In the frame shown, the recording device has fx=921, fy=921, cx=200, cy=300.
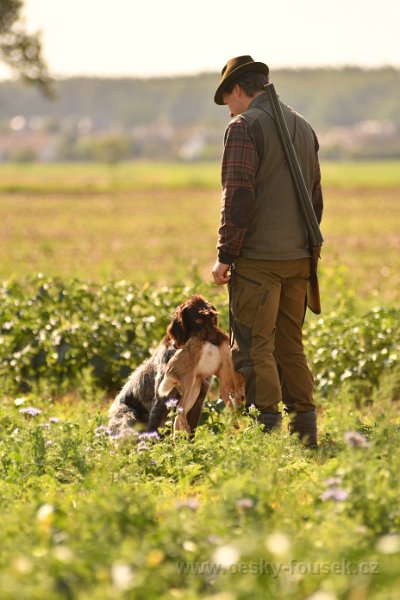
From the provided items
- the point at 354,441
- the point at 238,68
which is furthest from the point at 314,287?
the point at 354,441

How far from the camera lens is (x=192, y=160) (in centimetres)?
17088

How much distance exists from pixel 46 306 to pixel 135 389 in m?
2.87

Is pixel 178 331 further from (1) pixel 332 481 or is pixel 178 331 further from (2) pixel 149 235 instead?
(2) pixel 149 235

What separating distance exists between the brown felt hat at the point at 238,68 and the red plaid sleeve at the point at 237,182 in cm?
31

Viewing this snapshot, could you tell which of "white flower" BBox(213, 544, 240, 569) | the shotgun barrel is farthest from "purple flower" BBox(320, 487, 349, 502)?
the shotgun barrel

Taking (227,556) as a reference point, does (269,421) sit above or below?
below

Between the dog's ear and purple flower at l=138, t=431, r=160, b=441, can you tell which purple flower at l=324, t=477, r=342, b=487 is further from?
the dog's ear

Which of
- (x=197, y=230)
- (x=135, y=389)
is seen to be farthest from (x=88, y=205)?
(x=135, y=389)

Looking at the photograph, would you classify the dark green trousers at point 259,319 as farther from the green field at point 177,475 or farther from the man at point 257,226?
the green field at point 177,475

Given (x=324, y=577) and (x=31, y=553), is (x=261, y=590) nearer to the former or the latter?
(x=324, y=577)

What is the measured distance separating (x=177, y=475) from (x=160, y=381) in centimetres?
85

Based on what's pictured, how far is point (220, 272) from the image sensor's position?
19.6 feet

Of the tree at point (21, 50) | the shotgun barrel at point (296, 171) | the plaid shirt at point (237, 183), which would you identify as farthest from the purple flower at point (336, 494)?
the tree at point (21, 50)

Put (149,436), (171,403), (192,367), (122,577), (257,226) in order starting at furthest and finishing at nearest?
(257,226), (192,367), (171,403), (149,436), (122,577)
